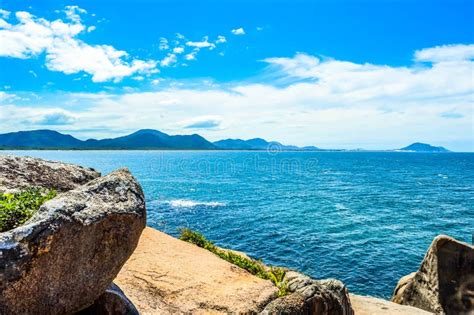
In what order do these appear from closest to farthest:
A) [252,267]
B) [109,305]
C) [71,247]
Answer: [71,247] → [109,305] → [252,267]

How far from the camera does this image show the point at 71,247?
7.00 metres

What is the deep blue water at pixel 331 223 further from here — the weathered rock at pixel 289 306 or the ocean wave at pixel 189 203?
the weathered rock at pixel 289 306

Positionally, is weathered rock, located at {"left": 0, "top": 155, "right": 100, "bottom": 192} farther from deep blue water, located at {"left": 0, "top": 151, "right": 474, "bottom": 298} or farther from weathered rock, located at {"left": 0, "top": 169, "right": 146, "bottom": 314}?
deep blue water, located at {"left": 0, "top": 151, "right": 474, "bottom": 298}

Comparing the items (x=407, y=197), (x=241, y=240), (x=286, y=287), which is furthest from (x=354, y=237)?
(x=407, y=197)

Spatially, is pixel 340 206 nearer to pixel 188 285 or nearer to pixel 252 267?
pixel 252 267

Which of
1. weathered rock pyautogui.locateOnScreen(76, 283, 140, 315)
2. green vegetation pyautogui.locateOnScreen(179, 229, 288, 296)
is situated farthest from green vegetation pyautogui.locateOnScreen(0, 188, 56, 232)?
green vegetation pyautogui.locateOnScreen(179, 229, 288, 296)

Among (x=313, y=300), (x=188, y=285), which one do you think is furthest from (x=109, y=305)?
(x=313, y=300)

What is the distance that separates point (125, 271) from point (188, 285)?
2685 mm

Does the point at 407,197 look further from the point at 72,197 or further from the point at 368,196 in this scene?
the point at 72,197

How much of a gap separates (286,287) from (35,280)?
31.2ft

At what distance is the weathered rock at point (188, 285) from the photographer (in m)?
12.8

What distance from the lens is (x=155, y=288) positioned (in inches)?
543

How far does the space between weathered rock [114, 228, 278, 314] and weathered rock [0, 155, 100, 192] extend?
13.7 ft

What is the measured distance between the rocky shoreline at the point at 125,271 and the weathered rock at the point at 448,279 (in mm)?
47
